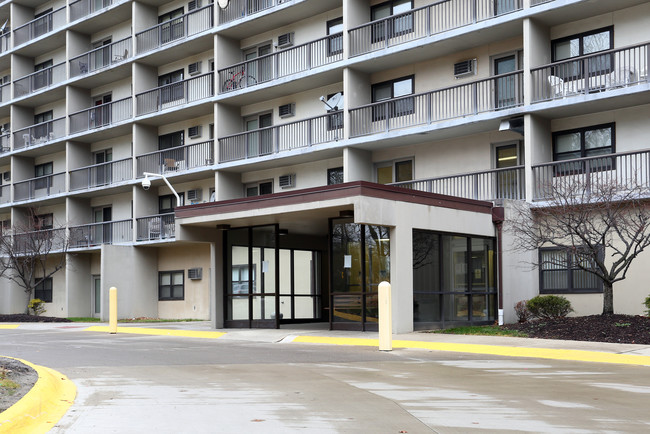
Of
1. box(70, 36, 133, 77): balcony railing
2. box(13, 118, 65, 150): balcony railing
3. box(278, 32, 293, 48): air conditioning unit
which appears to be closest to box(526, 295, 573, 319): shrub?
box(278, 32, 293, 48): air conditioning unit

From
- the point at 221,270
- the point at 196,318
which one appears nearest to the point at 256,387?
the point at 221,270

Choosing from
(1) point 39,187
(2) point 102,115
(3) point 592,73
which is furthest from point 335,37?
(1) point 39,187

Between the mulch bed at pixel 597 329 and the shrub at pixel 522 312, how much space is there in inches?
90.8

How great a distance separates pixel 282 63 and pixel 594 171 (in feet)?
46.8

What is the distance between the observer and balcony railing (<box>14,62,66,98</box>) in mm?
44156

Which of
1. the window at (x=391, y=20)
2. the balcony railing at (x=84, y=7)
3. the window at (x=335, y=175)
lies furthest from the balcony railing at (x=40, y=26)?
the window at (x=391, y=20)

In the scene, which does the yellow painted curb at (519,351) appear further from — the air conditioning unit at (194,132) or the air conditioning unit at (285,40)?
the air conditioning unit at (194,132)

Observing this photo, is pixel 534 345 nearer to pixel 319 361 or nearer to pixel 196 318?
pixel 319 361

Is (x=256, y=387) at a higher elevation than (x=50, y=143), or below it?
below

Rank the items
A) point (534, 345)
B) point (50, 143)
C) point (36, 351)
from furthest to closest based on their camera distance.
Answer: point (50, 143), point (36, 351), point (534, 345)

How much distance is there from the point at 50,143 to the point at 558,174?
29543 millimetres

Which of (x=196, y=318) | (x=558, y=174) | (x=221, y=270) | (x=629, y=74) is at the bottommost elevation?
(x=196, y=318)

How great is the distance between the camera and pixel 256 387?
1105 cm

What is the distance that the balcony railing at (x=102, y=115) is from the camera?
3962 centimetres
